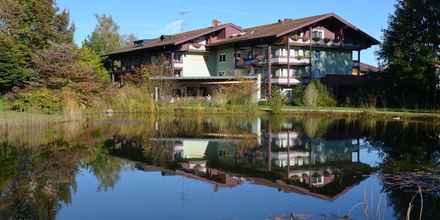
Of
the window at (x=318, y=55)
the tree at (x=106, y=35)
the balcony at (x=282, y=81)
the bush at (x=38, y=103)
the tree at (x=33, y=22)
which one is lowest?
the bush at (x=38, y=103)

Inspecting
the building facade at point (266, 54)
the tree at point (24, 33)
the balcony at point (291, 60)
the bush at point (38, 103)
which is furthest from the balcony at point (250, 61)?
the bush at point (38, 103)

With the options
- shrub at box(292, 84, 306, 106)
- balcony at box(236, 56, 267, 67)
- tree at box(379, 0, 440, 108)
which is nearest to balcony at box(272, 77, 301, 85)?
balcony at box(236, 56, 267, 67)

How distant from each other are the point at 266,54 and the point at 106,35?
3766 centimetres

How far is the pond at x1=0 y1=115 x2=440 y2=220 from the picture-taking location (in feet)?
27.7

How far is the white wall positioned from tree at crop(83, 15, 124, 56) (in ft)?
80.5

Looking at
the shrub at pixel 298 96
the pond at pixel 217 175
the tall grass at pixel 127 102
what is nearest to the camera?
the pond at pixel 217 175

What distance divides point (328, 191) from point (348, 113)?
74.4 ft

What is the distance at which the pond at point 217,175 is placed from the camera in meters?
8.45

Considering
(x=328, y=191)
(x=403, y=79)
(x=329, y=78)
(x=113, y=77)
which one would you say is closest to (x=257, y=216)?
(x=328, y=191)

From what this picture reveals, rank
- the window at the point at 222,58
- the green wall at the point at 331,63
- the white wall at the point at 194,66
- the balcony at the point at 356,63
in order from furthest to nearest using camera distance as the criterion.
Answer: the window at the point at 222,58 → the white wall at the point at 194,66 → the balcony at the point at 356,63 → the green wall at the point at 331,63

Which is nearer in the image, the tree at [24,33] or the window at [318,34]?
the tree at [24,33]

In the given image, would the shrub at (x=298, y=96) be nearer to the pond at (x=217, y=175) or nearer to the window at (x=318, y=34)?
the window at (x=318, y=34)

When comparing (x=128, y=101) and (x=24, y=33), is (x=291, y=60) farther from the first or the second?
(x=24, y=33)

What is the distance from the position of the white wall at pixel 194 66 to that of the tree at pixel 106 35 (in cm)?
2454
